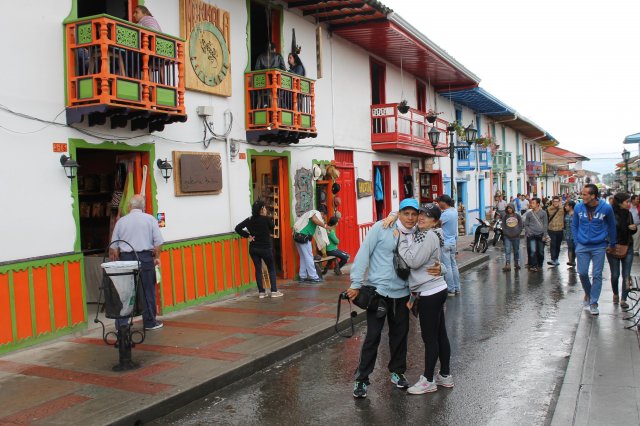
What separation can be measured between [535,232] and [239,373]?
988 centimetres

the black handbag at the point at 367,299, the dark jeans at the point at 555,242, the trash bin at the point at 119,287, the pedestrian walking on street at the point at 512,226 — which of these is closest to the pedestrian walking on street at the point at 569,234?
the dark jeans at the point at 555,242

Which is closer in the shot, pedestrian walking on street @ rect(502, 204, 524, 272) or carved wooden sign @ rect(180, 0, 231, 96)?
carved wooden sign @ rect(180, 0, 231, 96)

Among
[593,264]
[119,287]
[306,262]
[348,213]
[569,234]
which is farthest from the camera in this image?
[569,234]

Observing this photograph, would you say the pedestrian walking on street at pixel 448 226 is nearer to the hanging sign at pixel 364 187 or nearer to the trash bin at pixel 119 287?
the hanging sign at pixel 364 187

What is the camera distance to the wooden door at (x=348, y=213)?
590 inches

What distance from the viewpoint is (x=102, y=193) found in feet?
33.0

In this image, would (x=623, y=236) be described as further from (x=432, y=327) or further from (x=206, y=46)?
(x=206, y=46)

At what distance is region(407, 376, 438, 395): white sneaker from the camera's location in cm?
544

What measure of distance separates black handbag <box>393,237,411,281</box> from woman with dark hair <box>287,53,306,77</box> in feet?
25.6

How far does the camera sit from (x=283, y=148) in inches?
487

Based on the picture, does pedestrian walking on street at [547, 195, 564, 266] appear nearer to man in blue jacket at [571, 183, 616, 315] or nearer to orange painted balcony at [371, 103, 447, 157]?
orange painted balcony at [371, 103, 447, 157]

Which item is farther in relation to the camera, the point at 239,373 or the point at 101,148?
the point at 101,148

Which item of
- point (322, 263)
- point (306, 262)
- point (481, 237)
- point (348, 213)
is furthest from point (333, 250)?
point (481, 237)

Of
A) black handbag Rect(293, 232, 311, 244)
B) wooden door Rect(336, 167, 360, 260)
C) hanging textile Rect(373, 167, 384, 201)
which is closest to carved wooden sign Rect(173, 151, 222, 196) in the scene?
black handbag Rect(293, 232, 311, 244)
